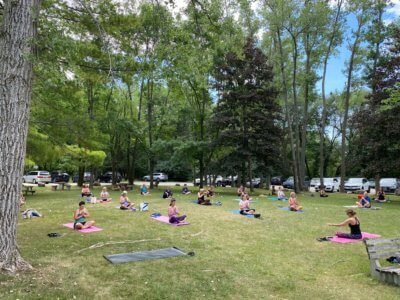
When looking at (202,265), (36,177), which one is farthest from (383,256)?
(36,177)

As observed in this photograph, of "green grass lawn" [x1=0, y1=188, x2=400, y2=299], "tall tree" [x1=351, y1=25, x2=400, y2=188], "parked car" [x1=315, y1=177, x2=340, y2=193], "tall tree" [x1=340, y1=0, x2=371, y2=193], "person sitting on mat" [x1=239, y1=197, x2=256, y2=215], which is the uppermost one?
"tall tree" [x1=340, y1=0, x2=371, y2=193]

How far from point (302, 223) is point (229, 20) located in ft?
25.4

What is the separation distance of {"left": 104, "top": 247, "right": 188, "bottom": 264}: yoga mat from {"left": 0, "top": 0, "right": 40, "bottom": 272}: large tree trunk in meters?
1.69

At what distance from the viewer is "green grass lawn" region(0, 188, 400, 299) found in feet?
19.1

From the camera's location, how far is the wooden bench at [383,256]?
631cm

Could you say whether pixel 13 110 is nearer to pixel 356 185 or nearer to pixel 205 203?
pixel 205 203

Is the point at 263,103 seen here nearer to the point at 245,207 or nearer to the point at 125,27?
the point at 245,207

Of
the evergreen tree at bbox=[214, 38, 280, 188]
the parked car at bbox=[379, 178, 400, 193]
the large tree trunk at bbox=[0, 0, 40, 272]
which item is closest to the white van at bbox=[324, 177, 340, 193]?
the parked car at bbox=[379, 178, 400, 193]

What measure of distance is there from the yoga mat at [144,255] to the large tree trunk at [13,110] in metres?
1.69

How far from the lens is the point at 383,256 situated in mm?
6883

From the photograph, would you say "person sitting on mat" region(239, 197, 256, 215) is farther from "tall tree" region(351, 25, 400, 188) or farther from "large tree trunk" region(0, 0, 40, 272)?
"tall tree" region(351, 25, 400, 188)

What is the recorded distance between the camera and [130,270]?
6797 millimetres

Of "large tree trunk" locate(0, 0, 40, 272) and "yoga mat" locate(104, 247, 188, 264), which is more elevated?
"large tree trunk" locate(0, 0, 40, 272)

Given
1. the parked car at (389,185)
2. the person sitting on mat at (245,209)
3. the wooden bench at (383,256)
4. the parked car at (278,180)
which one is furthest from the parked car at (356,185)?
the wooden bench at (383,256)
